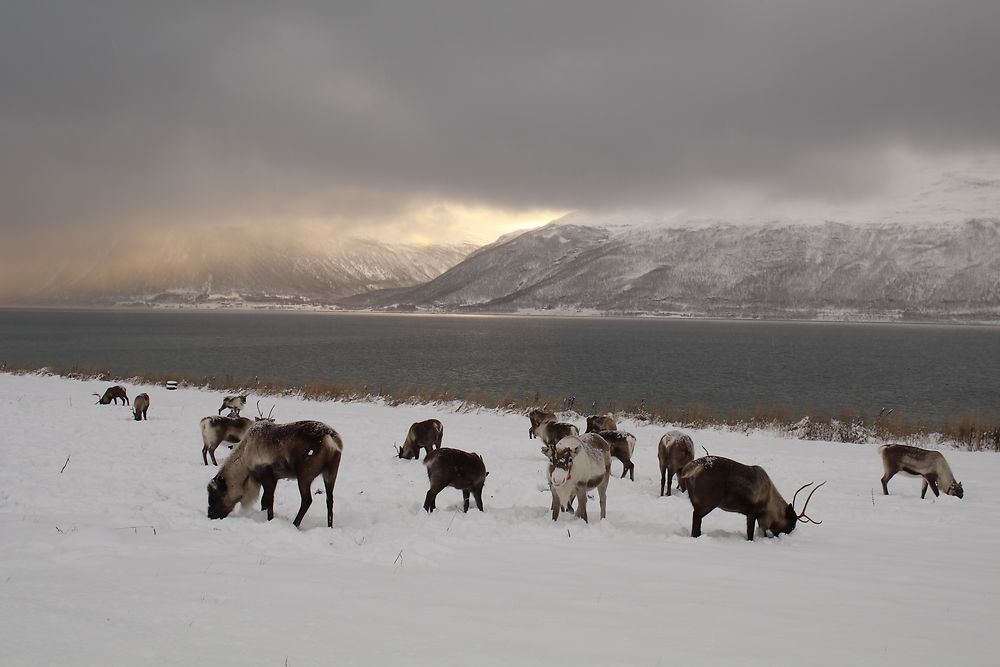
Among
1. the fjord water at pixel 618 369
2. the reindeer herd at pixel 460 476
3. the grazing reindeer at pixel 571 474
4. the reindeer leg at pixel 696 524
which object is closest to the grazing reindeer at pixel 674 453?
the reindeer herd at pixel 460 476

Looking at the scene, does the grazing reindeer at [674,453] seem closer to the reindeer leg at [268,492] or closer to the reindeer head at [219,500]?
the reindeer leg at [268,492]

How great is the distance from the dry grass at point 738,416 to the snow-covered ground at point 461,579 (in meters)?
14.3

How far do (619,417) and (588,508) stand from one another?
20163mm

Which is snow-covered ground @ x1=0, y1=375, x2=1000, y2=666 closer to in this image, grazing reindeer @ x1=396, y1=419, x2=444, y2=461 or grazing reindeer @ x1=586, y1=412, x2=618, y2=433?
grazing reindeer @ x1=396, y1=419, x2=444, y2=461

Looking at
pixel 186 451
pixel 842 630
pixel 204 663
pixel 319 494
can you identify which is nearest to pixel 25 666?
pixel 204 663

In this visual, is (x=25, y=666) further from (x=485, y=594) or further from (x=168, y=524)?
(x=168, y=524)

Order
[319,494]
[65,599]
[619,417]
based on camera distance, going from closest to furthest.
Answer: [65,599] → [319,494] → [619,417]

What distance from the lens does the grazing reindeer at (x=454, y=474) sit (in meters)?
11.6

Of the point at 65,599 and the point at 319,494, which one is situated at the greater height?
the point at 65,599

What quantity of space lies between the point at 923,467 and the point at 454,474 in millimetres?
12562

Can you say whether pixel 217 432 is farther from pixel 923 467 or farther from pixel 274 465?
pixel 923 467

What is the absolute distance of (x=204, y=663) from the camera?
456cm

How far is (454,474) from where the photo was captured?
11781mm

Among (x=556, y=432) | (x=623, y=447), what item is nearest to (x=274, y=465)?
(x=556, y=432)
